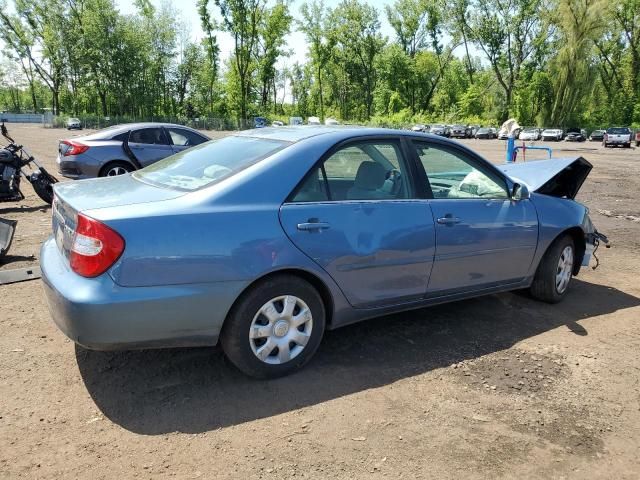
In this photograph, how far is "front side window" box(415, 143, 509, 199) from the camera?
415 cm

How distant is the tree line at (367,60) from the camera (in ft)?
193

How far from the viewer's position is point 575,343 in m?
4.20

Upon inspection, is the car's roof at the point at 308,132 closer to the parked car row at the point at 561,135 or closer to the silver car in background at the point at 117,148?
the silver car in background at the point at 117,148

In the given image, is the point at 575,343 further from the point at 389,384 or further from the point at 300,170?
the point at 300,170

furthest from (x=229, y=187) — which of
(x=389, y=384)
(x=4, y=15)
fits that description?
(x=4, y=15)

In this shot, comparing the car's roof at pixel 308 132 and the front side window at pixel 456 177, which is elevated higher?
the car's roof at pixel 308 132

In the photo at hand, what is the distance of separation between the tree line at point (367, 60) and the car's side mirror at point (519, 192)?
6053 centimetres

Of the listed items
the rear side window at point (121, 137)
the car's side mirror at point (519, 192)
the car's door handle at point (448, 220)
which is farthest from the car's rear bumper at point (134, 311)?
the rear side window at point (121, 137)

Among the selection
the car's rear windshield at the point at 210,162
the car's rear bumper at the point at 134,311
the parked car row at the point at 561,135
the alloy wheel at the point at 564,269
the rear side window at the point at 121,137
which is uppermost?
the car's rear windshield at the point at 210,162

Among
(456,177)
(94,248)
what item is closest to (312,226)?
(94,248)

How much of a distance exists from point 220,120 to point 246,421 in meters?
63.3

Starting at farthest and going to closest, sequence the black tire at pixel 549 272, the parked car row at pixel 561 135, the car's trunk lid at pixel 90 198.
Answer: the parked car row at pixel 561 135, the black tire at pixel 549 272, the car's trunk lid at pixel 90 198

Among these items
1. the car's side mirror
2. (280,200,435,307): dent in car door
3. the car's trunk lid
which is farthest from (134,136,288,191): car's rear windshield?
the car's side mirror

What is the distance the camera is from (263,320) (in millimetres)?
3264
